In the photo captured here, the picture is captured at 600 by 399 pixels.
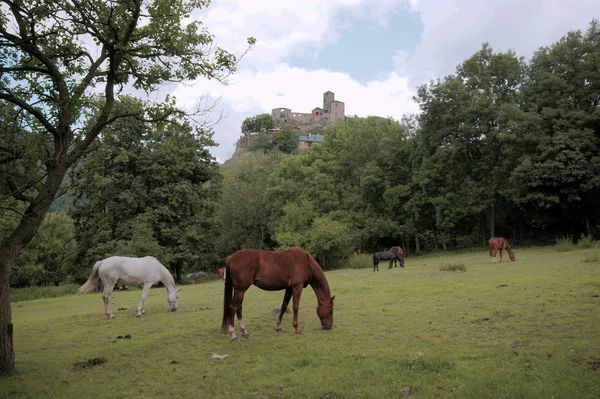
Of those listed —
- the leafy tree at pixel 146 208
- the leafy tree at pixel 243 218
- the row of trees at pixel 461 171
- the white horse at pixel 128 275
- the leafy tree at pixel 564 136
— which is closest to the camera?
the white horse at pixel 128 275

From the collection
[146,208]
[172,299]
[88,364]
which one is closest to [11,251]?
[88,364]

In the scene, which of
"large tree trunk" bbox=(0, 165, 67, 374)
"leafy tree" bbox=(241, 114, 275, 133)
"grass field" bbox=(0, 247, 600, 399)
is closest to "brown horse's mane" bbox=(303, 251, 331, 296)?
"grass field" bbox=(0, 247, 600, 399)

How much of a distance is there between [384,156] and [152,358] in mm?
42838

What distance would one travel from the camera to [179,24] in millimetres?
8648

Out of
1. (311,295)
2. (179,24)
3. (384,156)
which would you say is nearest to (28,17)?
(179,24)

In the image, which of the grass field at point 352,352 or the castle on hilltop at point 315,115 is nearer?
the grass field at point 352,352

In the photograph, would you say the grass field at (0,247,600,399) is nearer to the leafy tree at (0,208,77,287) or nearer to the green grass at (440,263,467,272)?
the green grass at (440,263,467,272)

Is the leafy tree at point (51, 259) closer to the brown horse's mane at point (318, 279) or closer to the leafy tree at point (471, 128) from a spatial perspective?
the brown horse's mane at point (318, 279)

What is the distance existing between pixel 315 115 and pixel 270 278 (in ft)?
554

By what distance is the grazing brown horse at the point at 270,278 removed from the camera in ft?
30.6

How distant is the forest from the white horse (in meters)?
12.7

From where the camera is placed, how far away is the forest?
107 feet

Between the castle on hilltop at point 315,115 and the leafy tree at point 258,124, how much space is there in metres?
10.1

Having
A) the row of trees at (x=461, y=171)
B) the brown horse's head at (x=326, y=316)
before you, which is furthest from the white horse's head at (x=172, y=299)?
the row of trees at (x=461, y=171)
